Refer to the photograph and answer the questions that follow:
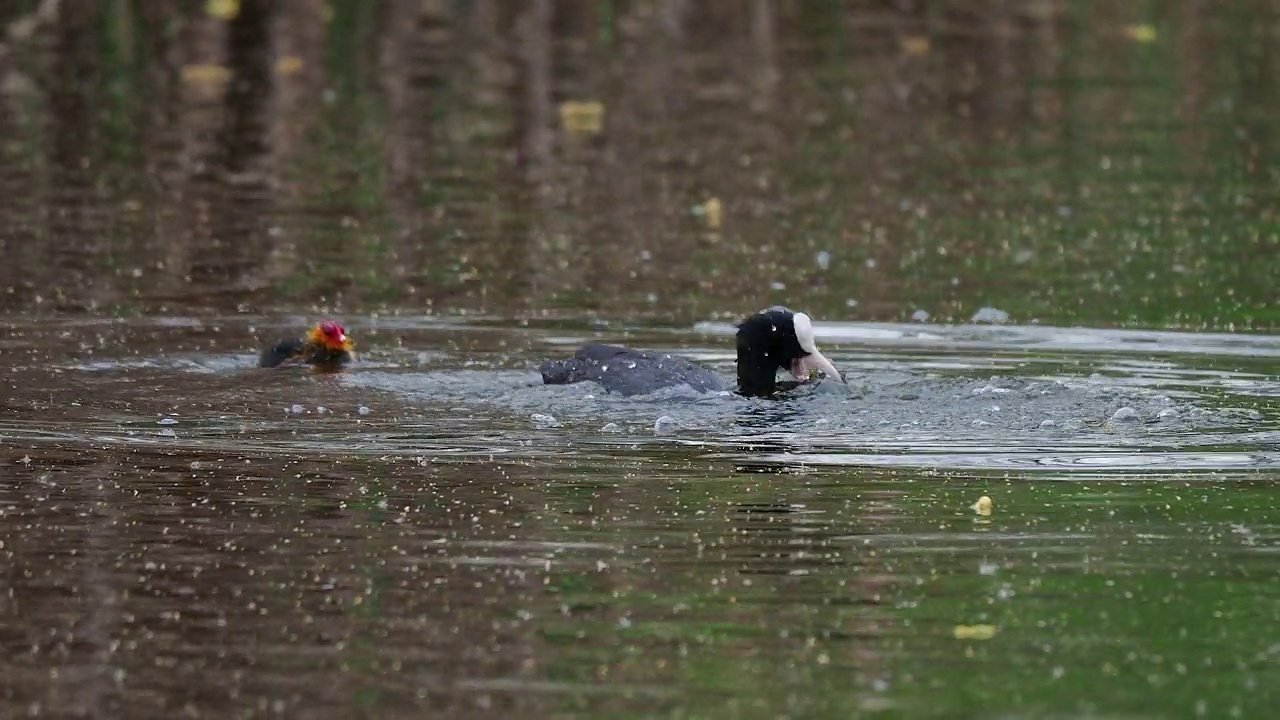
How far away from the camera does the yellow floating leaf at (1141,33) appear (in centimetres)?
2697

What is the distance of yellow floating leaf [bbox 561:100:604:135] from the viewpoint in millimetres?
20969

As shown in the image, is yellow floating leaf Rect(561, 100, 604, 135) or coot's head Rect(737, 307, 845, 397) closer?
coot's head Rect(737, 307, 845, 397)

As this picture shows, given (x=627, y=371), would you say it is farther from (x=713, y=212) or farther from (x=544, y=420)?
(x=713, y=212)

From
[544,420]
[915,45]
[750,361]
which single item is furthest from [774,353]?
[915,45]

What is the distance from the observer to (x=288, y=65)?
24156 millimetres

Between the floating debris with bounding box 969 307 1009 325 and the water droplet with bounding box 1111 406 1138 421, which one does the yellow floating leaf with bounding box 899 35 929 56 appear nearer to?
the floating debris with bounding box 969 307 1009 325

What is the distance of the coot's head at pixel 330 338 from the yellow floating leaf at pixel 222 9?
51.3 ft

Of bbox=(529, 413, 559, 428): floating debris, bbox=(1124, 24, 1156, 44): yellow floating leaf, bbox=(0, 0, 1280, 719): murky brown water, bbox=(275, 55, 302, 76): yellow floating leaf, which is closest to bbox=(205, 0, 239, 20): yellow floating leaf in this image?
bbox=(0, 0, 1280, 719): murky brown water

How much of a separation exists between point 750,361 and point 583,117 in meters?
10.5

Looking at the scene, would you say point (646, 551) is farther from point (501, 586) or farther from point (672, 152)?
point (672, 152)

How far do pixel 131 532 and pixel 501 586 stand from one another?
59.1 inches

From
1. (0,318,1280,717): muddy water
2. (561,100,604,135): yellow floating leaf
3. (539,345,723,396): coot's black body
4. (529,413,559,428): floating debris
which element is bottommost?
(0,318,1280,717): muddy water

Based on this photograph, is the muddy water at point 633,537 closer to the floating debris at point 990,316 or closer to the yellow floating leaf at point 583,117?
the floating debris at point 990,316

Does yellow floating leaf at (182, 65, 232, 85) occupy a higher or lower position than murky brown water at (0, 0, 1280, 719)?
higher
